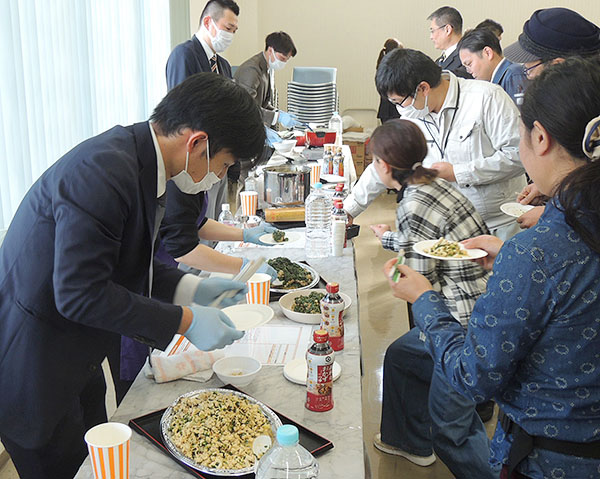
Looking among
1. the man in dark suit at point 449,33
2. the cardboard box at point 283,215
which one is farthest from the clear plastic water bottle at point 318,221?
the man in dark suit at point 449,33

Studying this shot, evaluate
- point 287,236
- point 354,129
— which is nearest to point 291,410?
point 287,236

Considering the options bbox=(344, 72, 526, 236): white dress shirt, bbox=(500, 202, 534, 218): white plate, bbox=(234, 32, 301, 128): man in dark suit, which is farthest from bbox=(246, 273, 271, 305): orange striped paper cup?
bbox=(234, 32, 301, 128): man in dark suit

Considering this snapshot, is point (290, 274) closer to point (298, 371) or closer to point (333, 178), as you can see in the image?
point (298, 371)

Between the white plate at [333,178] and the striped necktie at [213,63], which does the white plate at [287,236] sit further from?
the striped necktie at [213,63]

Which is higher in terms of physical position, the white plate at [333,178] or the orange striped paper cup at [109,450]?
the orange striped paper cup at [109,450]

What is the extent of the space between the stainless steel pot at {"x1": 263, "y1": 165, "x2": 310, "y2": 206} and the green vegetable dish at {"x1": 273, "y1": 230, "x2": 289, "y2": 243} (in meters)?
0.43

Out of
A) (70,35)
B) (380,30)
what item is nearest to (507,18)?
(380,30)

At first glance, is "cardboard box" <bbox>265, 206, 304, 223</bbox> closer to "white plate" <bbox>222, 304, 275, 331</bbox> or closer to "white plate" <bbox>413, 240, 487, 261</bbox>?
"white plate" <bbox>413, 240, 487, 261</bbox>

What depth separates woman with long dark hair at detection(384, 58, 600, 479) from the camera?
1057 mm

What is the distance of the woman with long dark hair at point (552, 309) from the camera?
1.06 metres

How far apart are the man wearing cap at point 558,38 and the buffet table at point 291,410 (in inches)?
61.3

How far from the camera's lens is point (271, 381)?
5.01ft

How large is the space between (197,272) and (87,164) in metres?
1.24

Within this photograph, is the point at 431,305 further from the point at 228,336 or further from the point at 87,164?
the point at 87,164
